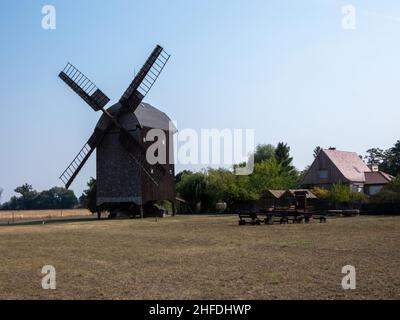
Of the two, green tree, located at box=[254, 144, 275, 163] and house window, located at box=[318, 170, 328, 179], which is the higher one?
green tree, located at box=[254, 144, 275, 163]

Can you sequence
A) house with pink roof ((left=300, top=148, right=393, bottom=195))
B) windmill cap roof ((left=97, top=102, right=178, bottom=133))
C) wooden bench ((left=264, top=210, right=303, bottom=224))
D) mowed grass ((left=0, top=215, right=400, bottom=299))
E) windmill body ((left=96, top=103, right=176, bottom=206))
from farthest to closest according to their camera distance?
house with pink roof ((left=300, top=148, right=393, bottom=195)), windmill cap roof ((left=97, top=102, right=178, bottom=133)), windmill body ((left=96, top=103, right=176, bottom=206)), wooden bench ((left=264, top=210, right=303, bottom=224)), mowed grass ((left=0, top=215, right=400, bottom=299))

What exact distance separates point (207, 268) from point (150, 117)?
3663 cm

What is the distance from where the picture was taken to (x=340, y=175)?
6719 centimetres

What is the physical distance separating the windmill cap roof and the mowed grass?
26.9 meters

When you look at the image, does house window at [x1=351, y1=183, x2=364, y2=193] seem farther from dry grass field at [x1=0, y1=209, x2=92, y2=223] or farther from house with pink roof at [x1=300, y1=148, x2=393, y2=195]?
dry grass field at [x1=0, y1=209, x2=92, y2=223]

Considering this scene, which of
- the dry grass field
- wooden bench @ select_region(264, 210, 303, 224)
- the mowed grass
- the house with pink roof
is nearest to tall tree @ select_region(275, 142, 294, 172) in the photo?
the house with pink roof

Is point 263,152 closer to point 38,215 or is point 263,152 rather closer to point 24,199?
point 38,215

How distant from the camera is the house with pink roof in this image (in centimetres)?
6769

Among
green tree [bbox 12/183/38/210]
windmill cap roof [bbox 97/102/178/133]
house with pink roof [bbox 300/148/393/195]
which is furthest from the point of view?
green tree [bbox 12/183/38/210]

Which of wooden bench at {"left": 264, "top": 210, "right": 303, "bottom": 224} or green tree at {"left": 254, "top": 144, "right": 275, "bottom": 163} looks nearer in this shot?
wooden bench at {"left": 264, "top": 210, "right": 303, "bottom": 224}

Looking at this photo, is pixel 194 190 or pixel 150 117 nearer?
pixel 150 117

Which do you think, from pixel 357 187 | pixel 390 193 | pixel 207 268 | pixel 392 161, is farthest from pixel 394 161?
pixel 207 268
